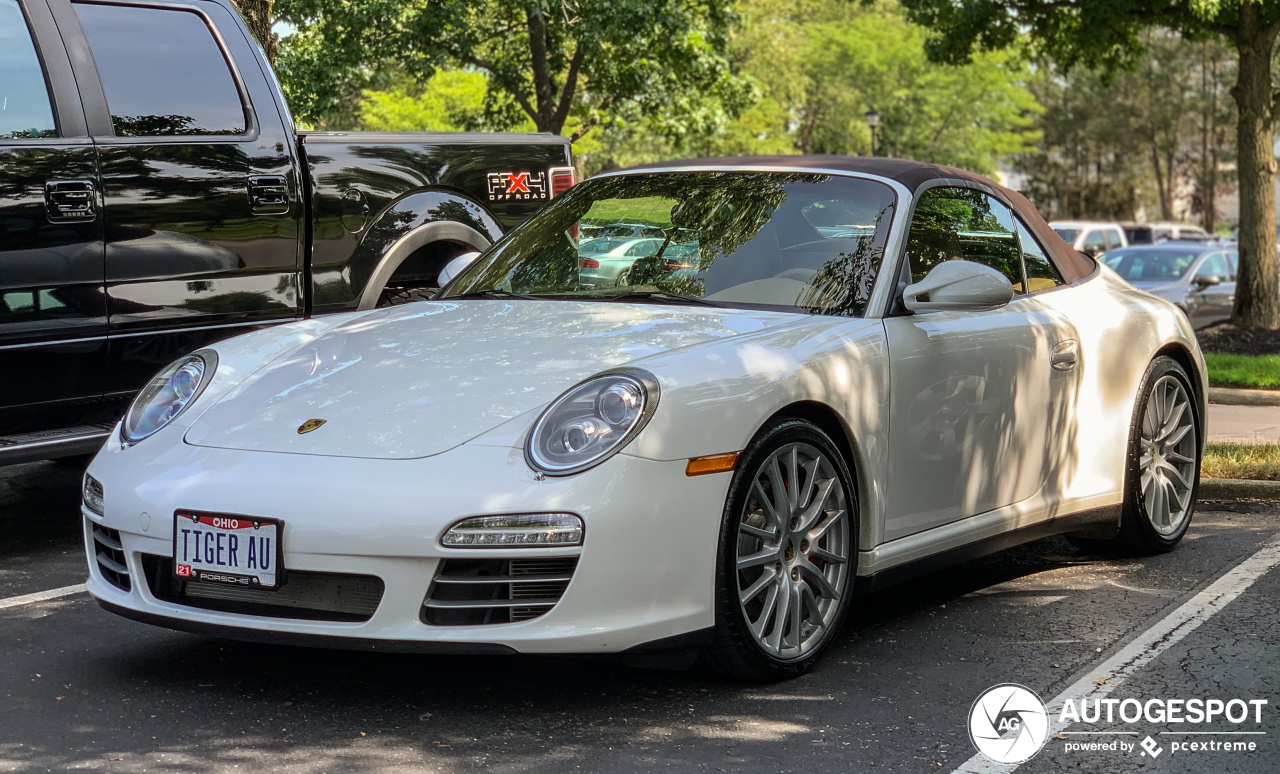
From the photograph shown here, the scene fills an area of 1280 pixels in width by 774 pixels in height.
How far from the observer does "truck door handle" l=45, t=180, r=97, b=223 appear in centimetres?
531

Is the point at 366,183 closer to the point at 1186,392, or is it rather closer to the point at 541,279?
the point at 541,279

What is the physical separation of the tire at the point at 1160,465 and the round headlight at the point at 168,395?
3422 millimetres

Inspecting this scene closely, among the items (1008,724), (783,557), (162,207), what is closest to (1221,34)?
(162,207)

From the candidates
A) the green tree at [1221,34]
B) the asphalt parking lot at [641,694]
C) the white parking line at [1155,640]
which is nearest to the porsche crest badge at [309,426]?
the asphalt parking lot at [641,694]

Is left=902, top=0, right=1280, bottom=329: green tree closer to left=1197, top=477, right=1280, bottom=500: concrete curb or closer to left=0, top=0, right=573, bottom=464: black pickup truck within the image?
left=1197, top=477, right=1280, bottom=500: concrete curb

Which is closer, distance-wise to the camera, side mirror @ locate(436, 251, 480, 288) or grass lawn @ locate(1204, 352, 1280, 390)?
side mirror @ locate(436, 251, 480, 288)

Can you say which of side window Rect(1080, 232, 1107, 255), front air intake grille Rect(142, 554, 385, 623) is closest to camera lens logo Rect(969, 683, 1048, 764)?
front air intake grille Rect(142, 554, 385, 623)

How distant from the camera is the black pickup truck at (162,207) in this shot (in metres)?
5.32

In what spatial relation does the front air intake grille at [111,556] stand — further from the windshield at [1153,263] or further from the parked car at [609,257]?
the windshield at [1153,263]

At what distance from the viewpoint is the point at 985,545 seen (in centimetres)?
490

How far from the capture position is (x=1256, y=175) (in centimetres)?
1576

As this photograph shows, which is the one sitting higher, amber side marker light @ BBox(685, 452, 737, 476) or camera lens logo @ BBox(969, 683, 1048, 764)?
amber side marker light @ BBox(685, 452, 737, 476)

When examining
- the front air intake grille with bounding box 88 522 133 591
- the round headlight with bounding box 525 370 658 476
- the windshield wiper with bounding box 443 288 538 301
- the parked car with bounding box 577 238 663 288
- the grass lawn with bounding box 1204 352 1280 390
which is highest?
the parked car with bounding box 577 238 663 288

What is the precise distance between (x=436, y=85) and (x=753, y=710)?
112 ft
